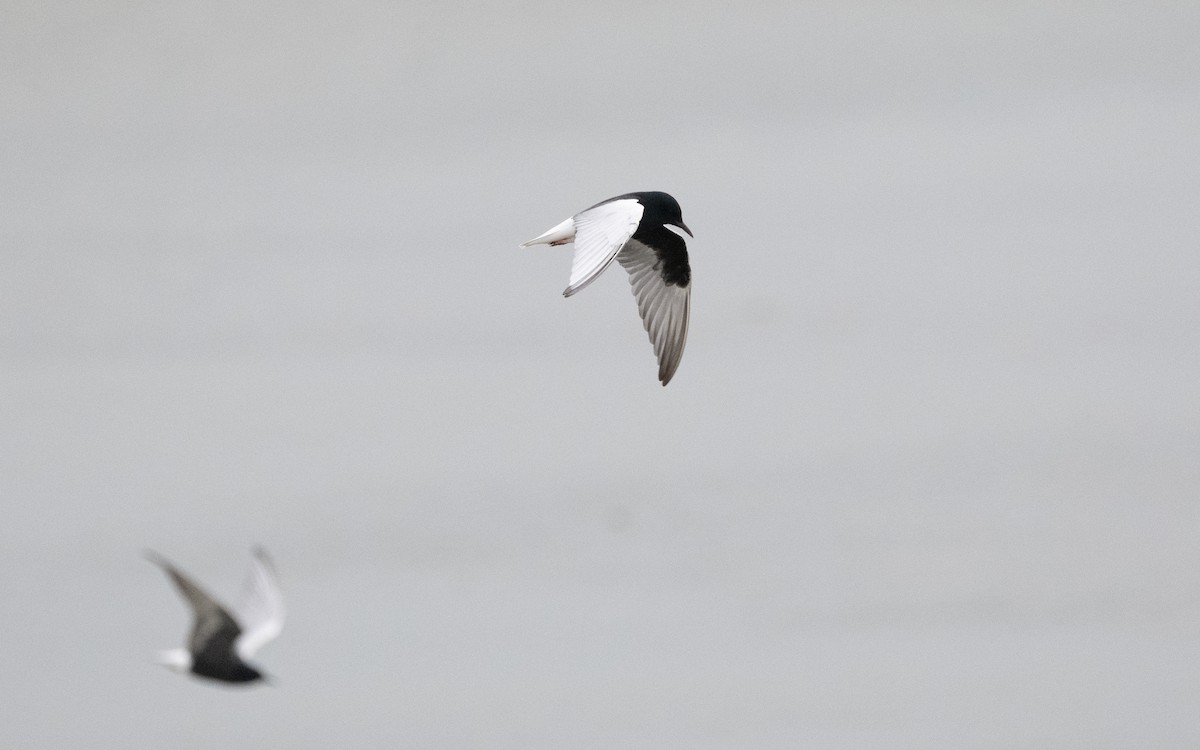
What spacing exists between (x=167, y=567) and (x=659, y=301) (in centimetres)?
403

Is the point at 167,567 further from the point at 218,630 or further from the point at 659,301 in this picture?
the point at 659,301

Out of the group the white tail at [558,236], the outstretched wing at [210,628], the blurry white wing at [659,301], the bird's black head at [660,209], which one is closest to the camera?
the outstretched wing at [210,628]

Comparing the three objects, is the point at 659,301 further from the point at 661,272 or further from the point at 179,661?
the point at 179,661

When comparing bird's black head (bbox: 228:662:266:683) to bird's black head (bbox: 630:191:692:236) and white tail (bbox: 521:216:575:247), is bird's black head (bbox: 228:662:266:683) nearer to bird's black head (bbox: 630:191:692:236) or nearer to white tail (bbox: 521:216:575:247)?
white tail (bbox: 521:216:575:247)

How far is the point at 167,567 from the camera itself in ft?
19.4

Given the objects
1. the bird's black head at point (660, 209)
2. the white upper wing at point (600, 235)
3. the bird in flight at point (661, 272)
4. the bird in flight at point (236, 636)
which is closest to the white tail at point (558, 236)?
the white upper wing at point (600, 235)

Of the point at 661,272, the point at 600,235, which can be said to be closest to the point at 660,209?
the point at 661,272

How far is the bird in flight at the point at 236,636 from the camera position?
686cm

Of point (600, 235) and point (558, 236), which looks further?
point (558, 236)

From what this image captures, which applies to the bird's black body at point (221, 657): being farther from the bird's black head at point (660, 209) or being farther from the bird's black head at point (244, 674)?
the bird's black head at point (660, 209)

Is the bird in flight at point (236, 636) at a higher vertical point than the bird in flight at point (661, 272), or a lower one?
lower

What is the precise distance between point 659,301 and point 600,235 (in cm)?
162

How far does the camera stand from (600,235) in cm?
782

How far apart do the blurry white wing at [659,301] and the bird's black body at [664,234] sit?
35mm
